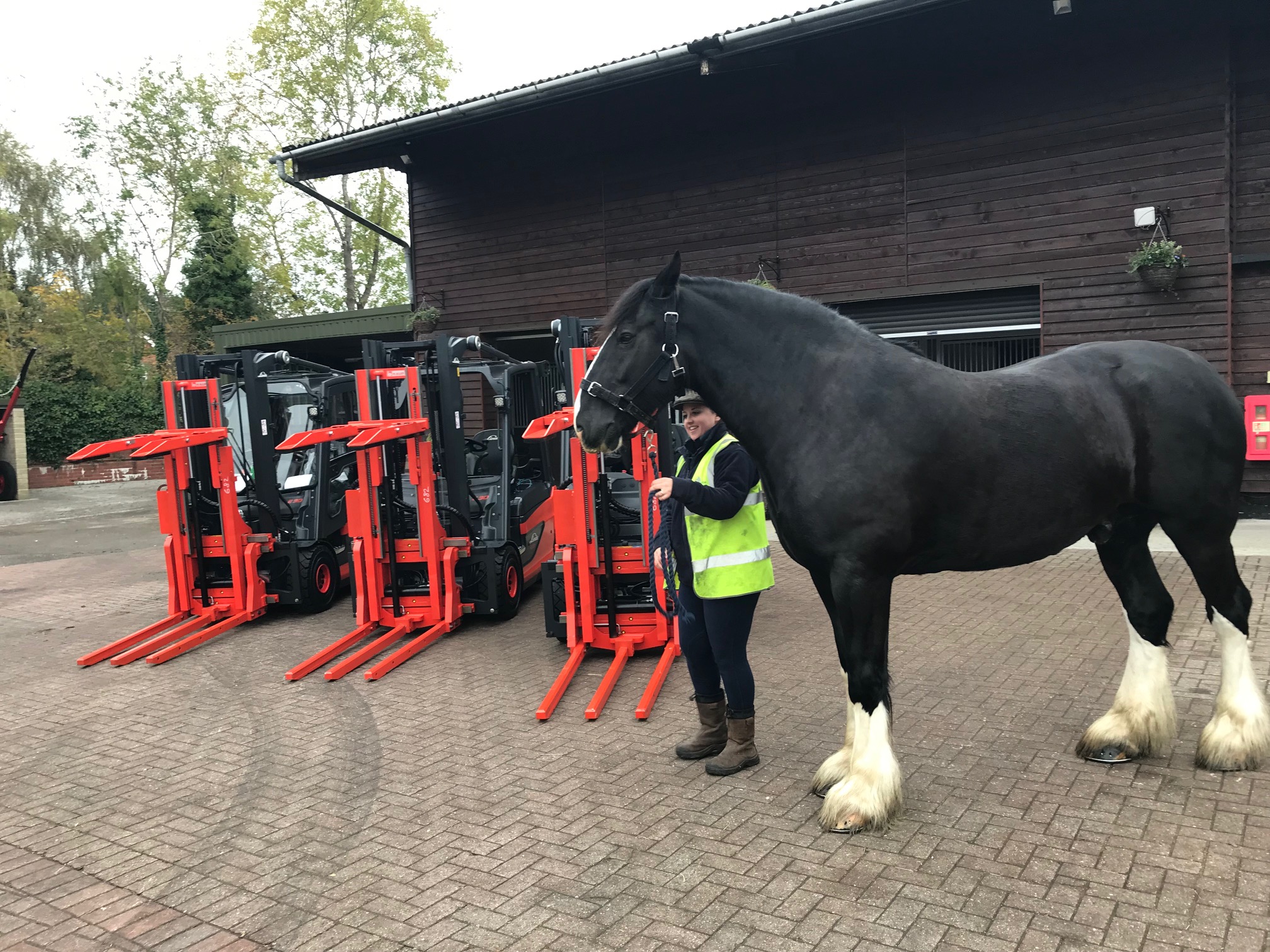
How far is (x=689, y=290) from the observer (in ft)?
12.0

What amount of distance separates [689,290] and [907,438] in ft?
3.46

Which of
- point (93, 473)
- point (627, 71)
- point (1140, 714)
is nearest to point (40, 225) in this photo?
point (93, 473)

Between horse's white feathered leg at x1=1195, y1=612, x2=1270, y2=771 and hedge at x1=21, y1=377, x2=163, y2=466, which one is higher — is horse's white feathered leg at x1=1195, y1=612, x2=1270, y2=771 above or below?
below

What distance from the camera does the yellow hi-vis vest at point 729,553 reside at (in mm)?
3922

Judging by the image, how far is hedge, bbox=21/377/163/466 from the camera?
2436 cm

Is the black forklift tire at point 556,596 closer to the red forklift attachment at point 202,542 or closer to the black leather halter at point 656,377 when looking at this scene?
the red forklift attachment at point 202,542

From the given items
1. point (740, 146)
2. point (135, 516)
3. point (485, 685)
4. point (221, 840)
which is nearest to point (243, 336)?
point (135, 516)

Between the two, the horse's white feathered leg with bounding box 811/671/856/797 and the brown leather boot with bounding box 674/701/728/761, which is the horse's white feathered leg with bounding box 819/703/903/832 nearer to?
the horse's white feathered leg with bounding box 811/671/856/797

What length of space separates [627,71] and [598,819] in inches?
418

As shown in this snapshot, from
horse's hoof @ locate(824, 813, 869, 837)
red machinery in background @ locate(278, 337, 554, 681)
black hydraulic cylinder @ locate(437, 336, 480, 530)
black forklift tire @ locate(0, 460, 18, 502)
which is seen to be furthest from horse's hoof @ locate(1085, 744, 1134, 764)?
black forklift tire @ locate(0, 460, 18, 502)

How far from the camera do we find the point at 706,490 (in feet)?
12.5

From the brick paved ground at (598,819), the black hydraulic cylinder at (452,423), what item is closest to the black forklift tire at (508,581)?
the black hydraulic cylinder at (452,423)

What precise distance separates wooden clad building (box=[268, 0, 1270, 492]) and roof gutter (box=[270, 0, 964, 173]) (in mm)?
34

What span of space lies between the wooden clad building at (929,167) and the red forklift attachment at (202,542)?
A: 732 centimetres
